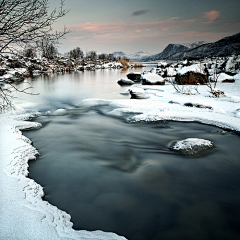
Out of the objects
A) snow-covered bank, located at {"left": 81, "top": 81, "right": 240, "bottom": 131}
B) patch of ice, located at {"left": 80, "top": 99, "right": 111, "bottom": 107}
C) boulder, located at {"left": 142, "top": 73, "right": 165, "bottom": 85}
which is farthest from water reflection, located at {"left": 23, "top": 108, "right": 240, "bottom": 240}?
boulder, located at {"left": 142, "top": 73, "right": 165, "bottom": 85}

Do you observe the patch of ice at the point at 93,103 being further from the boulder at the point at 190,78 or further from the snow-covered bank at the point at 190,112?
the boulder at the point at 190,78

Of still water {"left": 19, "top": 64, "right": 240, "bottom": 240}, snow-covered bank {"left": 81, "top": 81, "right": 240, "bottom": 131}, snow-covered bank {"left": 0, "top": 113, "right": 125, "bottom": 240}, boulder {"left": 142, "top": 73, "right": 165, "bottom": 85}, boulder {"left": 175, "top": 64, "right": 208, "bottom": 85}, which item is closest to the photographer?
Result: snow-covered bank {"left": 0, "top": 113, "right": 125, "bottom": 240}

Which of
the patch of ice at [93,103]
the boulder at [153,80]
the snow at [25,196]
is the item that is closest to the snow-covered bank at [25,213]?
the snow at [25,196]

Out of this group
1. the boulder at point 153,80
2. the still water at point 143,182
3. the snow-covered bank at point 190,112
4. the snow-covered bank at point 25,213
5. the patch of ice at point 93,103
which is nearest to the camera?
the snow-covered bank at point 25,213

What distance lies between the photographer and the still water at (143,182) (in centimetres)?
222

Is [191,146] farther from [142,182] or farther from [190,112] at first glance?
[190,112]

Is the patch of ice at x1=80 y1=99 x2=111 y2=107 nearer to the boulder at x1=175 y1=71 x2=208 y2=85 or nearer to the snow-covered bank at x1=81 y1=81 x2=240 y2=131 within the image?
the snow-covered bank at x1=81 y1=81 x2=240 y2=131

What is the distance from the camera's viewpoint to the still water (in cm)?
222

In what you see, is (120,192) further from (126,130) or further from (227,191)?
(126,130)

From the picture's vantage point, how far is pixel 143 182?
3.01 m

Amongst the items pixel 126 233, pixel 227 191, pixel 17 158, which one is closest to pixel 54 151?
pixel 17 158

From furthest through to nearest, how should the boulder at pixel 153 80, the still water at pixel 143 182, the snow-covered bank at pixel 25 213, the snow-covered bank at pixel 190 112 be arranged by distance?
the boulder at pixel 153 80 → the snow-covered bank at pixel 190 112 → the still water at pixel 143 182 → the snow-covered bank at pixel 25 213

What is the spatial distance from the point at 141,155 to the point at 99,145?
3.77ft

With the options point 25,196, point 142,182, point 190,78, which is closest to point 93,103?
point 142,182
